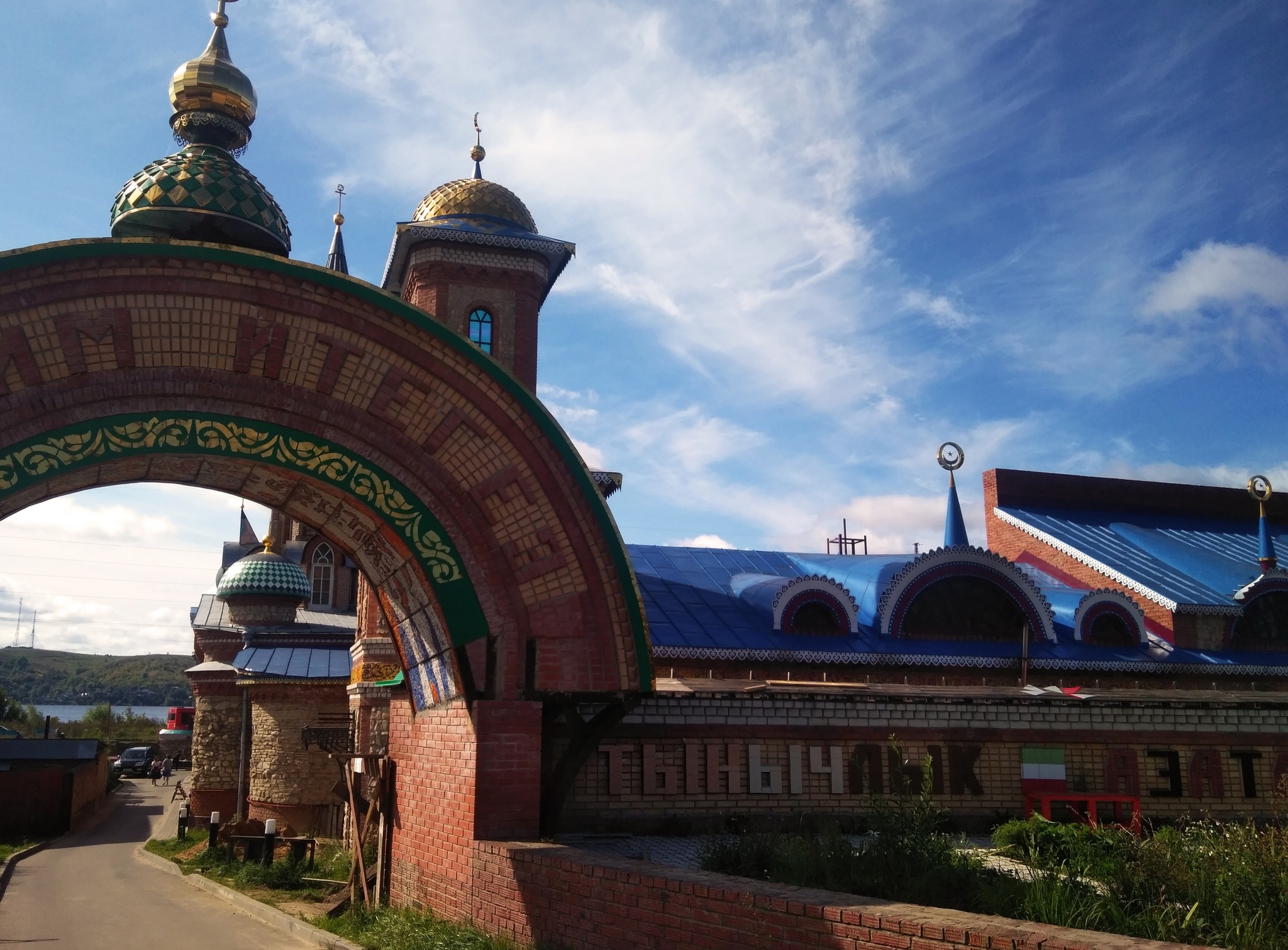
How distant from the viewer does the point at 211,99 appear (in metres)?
11.1

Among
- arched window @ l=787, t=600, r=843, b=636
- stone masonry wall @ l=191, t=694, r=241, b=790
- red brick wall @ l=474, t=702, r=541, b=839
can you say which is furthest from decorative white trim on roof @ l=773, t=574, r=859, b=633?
stone masonry wall @ l=191, t=694, r=241, b=790

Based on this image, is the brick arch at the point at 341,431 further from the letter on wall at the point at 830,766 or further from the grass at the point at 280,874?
the grass at the point at 280,874

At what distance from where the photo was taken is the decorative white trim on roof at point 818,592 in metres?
17.9

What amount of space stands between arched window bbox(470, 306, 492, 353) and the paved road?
888cm

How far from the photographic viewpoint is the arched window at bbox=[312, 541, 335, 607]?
3722 centimetres

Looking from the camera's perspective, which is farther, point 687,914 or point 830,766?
point 830,766

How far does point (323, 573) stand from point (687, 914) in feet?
107

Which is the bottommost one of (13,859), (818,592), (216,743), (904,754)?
(13,859)

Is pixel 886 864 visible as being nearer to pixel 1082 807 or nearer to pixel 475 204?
pixel 1082 807

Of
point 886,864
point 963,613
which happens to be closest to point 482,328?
point 963,613

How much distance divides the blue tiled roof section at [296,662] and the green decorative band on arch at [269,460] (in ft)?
42.8

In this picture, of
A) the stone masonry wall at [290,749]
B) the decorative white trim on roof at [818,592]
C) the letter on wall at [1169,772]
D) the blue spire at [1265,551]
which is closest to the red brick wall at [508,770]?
the letter on wall at [1169,772]

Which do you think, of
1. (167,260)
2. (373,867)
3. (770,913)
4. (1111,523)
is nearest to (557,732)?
(373,867)

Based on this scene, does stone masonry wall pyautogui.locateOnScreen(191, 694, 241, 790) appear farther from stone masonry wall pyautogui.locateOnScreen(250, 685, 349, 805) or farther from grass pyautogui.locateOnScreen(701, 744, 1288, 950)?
grass pyautogui.locateOnScreen(701, 744, 1288, 950)
